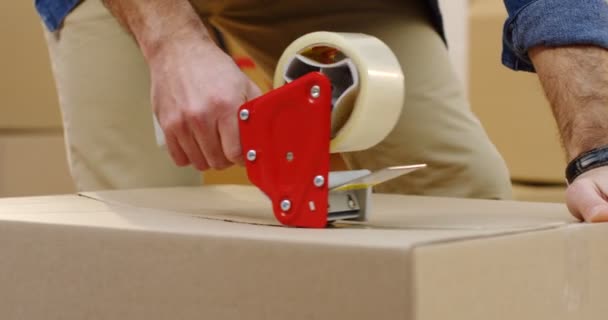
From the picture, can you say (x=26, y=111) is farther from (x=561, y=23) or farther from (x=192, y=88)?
(x=561, y=23)

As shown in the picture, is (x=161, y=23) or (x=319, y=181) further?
(x=161, y=23)

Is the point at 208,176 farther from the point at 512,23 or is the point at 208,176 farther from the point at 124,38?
the point at 512,23

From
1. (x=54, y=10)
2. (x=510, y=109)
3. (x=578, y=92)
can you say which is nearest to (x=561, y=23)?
(x=578, y=92)

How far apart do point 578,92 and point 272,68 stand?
431 millimetres

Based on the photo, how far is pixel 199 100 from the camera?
2.33ft

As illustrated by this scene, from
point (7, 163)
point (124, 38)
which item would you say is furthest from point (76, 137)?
point (7, 163)

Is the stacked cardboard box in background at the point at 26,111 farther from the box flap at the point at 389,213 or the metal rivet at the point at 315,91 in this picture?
the metal rivet at the point at 315,91

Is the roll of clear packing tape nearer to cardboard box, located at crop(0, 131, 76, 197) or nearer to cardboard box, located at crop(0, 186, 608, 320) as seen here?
cardboard box, located at crop(0, 186, 608, 320)

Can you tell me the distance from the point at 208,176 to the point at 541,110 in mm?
794

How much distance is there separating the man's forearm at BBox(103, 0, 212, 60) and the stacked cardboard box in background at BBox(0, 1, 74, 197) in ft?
2.60

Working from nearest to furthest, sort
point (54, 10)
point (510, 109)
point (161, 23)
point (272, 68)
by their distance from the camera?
1. point (161, 23)
2. point (54, 10)
3. point (272, 68)
4. point (510, 109)

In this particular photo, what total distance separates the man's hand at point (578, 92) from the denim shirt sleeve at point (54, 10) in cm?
49

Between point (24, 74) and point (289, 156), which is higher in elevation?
point (289, 156)

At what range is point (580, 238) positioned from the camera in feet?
1.95
